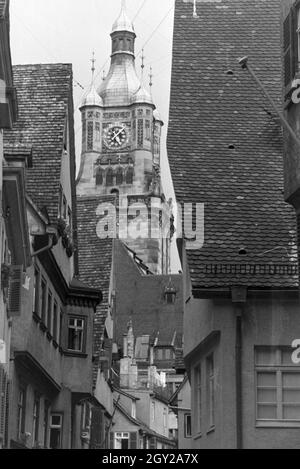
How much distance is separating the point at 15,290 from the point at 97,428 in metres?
22.1

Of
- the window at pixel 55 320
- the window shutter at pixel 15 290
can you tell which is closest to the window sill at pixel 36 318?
the window shutter at pixel 15 290

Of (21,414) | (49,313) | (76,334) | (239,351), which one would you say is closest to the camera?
(239,351)

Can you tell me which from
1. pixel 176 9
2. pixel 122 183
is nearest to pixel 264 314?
pixel 176 9

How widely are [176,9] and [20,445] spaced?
10.2 m

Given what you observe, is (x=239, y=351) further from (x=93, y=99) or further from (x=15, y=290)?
(x=93, y=99)

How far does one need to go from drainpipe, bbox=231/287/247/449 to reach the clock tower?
15557 centimetres

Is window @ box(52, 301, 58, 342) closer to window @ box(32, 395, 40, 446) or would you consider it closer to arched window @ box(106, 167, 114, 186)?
window @ box(32, 395, 40, 446)

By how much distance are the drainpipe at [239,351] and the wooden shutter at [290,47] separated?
3988 millimetres

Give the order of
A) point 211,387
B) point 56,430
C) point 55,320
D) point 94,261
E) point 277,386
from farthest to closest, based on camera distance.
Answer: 1. point 94,261
2. point 56,430
3. point 55,320
4. point 211,387
5. point 277,386

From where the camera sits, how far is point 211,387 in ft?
88.5

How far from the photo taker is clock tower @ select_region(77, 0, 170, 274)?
609 ft

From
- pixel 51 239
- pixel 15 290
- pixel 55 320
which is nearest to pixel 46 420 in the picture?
pixel 55 320

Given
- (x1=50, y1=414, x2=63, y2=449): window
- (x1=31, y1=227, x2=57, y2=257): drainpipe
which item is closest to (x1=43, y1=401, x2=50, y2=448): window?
(x1=50, y1=414, x2=63, y2=449): window

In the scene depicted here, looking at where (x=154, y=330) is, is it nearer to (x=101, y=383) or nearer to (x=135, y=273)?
(x=135, y=273)
